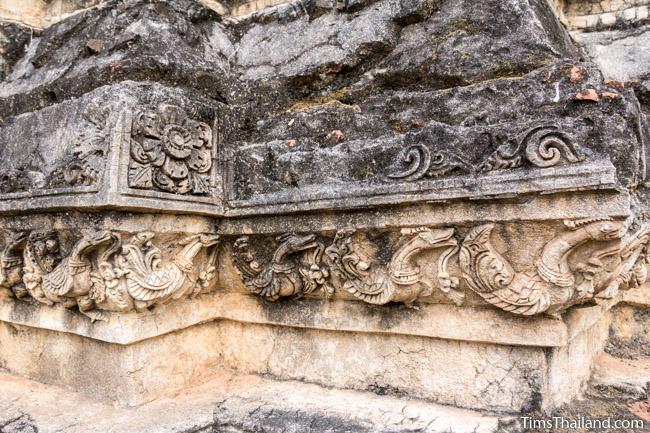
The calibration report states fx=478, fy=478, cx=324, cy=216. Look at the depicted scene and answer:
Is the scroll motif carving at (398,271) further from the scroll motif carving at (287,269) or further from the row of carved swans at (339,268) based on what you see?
the scroll motif carving at (287,269)

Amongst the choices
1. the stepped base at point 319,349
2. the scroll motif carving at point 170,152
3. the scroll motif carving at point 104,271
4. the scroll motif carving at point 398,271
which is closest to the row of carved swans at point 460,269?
the scroll motif carving at point 398,271

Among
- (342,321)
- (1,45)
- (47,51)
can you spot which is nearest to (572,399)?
(342,321)

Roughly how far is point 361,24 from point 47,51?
2.46 m

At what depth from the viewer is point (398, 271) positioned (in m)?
2.60

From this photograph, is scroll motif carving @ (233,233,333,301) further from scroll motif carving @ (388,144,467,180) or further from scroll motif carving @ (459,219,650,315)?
scroll motif carving @ (459,219,650,315)

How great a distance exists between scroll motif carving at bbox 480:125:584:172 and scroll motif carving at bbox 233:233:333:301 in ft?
3.65

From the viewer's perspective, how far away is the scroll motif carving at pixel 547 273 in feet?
7.39

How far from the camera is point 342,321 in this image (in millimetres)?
2947

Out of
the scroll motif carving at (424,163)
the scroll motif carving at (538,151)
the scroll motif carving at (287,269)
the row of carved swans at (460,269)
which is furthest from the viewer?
the scroll motif carving at (287,269)

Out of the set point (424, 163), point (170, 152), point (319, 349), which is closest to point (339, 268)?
point (319, 349)

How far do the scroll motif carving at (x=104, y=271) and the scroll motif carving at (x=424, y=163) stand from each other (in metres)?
1.34

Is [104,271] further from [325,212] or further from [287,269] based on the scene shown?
[325,212]

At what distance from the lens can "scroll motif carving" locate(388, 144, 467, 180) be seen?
2.40 meters

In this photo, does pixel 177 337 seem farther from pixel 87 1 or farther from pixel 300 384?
pixel 87 1
